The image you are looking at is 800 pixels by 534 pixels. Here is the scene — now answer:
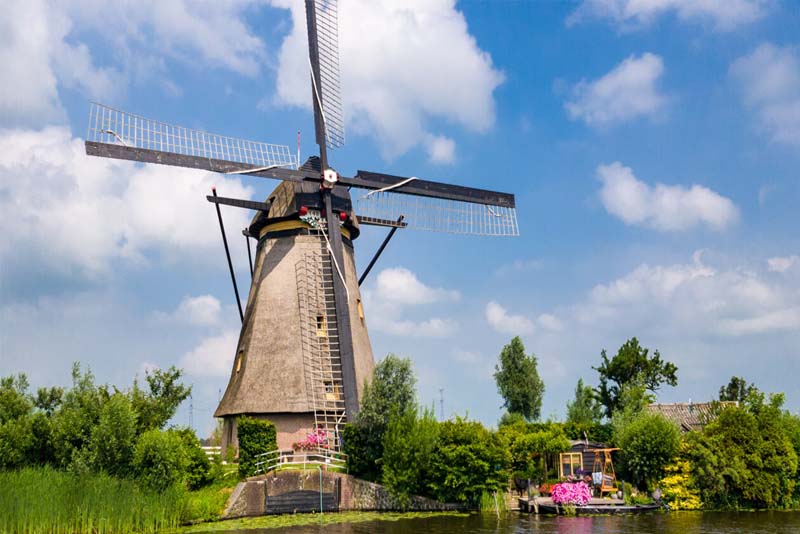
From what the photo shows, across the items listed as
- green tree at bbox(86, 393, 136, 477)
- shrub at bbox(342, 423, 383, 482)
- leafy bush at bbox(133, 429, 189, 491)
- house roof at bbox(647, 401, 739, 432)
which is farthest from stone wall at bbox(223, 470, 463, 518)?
house roof at bbox(647, 401, 739, 432)

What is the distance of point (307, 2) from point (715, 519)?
26980 mm

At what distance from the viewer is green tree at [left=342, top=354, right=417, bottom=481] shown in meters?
28.8

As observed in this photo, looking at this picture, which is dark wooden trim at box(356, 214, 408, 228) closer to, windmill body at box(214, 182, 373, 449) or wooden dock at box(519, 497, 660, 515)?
windmill body at box(214, 182, 373, 449)

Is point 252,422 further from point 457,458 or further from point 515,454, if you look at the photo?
point 515,454

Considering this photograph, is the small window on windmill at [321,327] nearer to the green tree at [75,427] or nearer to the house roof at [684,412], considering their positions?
the green tree at [75,427]

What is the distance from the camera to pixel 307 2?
36.0m

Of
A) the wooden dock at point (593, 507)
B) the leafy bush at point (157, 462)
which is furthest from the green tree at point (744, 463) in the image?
the leafy bush at point (157, 462)

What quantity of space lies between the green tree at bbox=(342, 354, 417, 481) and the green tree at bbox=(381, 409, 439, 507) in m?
0.41

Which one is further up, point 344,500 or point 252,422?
point 252,422

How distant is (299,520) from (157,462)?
16.5 feet

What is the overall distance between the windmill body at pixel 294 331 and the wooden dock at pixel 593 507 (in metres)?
7.88

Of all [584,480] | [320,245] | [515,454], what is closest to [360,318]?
[320,245]

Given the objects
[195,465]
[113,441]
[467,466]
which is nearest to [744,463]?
[467,466]

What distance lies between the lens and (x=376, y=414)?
28.8 metres
